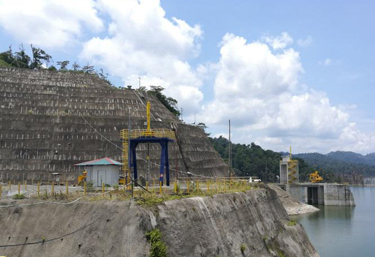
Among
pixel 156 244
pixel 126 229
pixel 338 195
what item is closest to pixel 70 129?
pixel 126 229

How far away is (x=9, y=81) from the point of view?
62.5 m

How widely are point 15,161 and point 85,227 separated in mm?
32880

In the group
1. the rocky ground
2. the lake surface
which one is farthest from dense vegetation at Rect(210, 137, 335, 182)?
the lake surface

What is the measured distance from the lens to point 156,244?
53.7 feet

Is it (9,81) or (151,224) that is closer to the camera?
(151,224)

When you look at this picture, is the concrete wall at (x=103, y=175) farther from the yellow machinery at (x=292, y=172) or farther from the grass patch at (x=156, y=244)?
the yellow machinery at (x=292, y=172)

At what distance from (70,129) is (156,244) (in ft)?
123

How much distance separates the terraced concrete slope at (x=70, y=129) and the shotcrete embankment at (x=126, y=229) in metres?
25.4

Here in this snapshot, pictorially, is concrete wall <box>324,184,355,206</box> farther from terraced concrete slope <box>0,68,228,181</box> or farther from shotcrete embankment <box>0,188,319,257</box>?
shotcrete embankment <box>0,188,319,257</box>

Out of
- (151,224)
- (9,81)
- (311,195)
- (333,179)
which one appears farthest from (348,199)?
(333,179)

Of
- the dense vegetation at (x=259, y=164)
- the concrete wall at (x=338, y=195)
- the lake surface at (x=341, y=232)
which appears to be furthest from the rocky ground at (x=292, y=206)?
the dense vegetation at (x=259, y=164)

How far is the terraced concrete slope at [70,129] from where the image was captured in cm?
4675

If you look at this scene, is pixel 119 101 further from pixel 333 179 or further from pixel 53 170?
pixel 333 179

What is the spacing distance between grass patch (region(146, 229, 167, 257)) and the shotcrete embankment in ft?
0.68
